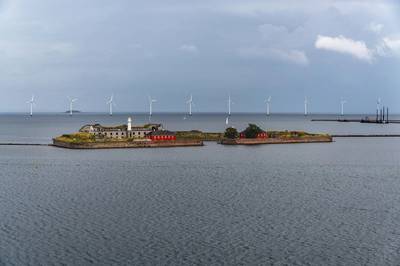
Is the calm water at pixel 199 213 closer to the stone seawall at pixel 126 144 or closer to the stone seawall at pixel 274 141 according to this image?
the stone seawall at pixel 126 144

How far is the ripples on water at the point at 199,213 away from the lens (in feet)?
107

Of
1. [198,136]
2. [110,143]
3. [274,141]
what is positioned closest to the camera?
[110,143]

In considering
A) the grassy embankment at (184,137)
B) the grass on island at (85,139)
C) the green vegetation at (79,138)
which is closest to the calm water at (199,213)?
the grass on island at (85,139)

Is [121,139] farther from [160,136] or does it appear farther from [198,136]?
[198,136]

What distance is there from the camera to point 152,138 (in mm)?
116812

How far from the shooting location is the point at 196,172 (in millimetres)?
70750

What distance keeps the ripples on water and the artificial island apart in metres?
27.8

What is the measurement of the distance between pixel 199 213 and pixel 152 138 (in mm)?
74392

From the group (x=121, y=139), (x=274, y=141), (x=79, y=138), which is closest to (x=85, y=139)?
(x=79, y=138)

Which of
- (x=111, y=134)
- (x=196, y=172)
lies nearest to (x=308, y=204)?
(x=196, y=172)

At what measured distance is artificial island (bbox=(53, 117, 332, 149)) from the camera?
4331 inches

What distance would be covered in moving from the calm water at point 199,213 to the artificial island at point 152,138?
2756 cm

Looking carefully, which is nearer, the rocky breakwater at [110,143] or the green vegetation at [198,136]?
the rocky breakwater at [110,143]

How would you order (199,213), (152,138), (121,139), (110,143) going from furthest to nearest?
(152,138) → (121,139) → (110,143) → (199,213)
